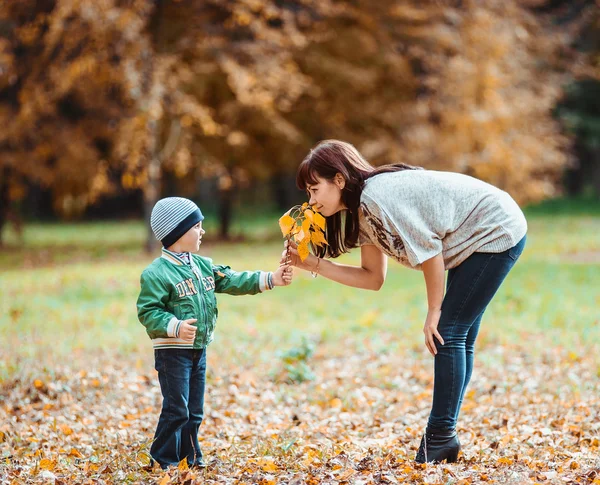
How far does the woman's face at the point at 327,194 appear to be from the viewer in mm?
3990

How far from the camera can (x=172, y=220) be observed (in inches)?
156

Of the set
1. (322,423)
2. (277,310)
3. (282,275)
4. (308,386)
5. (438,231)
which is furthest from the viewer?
(277,310)

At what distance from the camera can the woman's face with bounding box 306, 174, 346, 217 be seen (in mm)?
3990

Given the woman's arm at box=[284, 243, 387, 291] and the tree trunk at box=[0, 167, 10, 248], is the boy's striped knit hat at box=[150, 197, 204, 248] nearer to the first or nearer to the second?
the woman's arm at box=[284, 243, 387, 291]

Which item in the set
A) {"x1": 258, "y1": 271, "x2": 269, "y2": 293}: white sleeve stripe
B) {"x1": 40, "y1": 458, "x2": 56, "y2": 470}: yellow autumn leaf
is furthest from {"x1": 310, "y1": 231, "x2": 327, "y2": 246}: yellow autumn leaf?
{"x1": 40, "y1": 458, "x2": 56, "y2": 470}: yellow autumn leaf

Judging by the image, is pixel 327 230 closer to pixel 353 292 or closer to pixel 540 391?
pixel 540 391

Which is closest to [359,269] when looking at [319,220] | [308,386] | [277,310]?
[319,220]

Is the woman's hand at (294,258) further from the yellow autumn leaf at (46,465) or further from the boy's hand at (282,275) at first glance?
the yellow autumn leaf at (46,465)

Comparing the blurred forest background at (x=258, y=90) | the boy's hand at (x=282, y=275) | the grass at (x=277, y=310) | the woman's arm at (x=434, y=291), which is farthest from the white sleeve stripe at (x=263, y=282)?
the blurred forest background at (x=258, y=90)

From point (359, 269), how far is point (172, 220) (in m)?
1.13

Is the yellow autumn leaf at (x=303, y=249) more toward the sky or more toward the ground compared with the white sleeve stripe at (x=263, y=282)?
more toward the sky

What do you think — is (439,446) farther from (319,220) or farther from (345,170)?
(345,170)

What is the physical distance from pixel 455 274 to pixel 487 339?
14.2 feet

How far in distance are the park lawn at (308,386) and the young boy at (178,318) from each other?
0.80 ft
